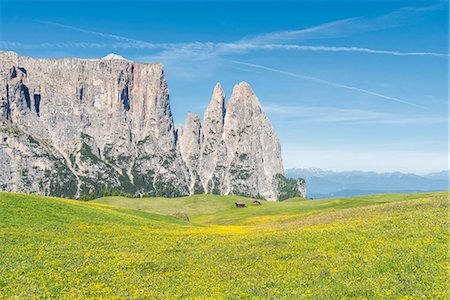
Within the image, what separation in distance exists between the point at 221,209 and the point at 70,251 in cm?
13267

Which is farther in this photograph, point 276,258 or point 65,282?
point 276,258

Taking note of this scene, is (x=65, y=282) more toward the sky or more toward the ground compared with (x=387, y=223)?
more toward the ground

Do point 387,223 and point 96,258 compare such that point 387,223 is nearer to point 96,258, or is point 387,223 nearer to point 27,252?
point 96,258

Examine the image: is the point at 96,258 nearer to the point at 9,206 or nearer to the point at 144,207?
the point at 9,206

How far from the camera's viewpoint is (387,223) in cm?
3073

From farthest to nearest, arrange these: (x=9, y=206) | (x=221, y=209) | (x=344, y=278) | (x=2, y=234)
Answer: (x=221, y=209)
(x=9, y=206)
(x=2, y=234)
(x=344, y=278)

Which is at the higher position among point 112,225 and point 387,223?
Answer: point 387,223

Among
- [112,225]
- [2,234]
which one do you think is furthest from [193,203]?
[2,234]

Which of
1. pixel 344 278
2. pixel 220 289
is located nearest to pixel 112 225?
pixel 220 289

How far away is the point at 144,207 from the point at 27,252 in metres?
140

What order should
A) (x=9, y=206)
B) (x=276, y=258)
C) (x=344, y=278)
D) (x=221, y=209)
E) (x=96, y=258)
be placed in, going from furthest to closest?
(x=221, y=209) < (x=9, y=206) < (x=96, y=258) < (x=276, y=258) < (x=344, y=278)

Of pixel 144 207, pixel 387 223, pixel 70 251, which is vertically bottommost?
pixel 144 207

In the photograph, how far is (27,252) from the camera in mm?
28047

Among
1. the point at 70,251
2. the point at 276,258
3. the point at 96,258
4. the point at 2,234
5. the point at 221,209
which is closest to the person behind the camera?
the point at 276,258
